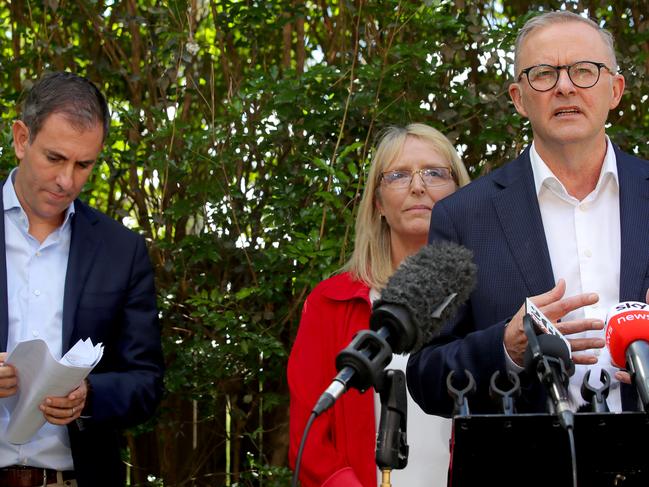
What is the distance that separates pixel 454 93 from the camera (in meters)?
5.52

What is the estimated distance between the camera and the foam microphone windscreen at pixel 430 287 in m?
2.45

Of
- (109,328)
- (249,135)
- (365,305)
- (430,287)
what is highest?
(249,135)

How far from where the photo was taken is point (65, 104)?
4.12m

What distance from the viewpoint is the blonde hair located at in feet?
15.0

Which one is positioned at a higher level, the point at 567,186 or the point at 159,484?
the point at 567,186

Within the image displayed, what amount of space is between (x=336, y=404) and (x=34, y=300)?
4.08ft

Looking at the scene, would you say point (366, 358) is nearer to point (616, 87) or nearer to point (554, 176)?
point (554, 176)

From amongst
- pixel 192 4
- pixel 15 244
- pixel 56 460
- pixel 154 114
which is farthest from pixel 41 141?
pixel 192 4

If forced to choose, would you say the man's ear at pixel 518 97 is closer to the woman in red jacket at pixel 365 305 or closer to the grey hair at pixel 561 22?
the grey hair at pixel 561 22

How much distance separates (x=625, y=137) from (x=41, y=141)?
2990mm

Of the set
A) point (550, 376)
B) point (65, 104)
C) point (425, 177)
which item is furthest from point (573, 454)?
point (65, 104)

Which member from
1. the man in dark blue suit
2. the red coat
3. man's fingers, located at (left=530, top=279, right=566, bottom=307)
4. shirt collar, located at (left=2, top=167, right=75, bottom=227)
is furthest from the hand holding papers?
man's fingers, located at (left=530, top=279, right=566, bottom=307)

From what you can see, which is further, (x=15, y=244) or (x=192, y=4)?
(x=192, y=4)

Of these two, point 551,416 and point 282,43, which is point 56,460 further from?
point 282,43
